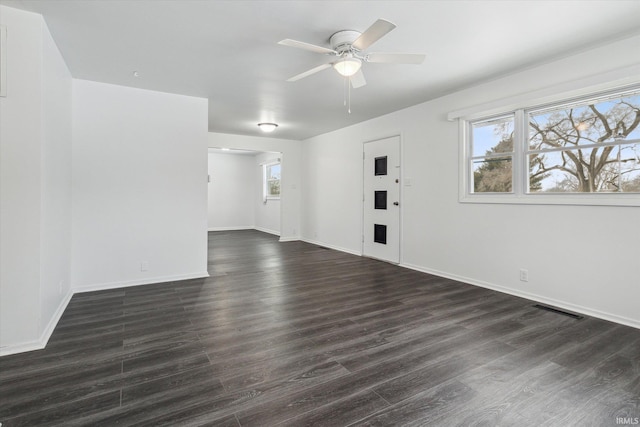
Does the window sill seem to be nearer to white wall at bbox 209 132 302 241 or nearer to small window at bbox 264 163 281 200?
white wall at bbox 209 132 302 241

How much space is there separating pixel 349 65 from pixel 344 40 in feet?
0.72

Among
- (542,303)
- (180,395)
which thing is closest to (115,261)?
(180,395)

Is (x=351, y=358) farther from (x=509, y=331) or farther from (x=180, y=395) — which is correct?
(x=509, y=331)

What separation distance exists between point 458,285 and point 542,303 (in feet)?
2.96

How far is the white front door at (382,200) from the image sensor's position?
5.22 m

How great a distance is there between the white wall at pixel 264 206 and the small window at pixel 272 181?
0.50ft

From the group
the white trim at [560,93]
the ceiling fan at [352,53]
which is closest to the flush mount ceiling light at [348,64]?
the ceiling fan at [352,53]

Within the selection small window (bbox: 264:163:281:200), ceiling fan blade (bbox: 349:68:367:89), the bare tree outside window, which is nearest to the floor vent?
the bare tree outside window

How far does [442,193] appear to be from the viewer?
14.5 ft

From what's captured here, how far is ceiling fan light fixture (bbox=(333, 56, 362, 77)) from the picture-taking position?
2.77 m

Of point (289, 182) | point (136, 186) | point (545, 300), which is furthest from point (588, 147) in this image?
point (289, 182)

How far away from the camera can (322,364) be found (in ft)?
7.00

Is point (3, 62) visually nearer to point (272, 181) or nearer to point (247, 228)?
point (272, 181)

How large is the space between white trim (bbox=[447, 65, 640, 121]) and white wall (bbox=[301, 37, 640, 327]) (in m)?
0.05
